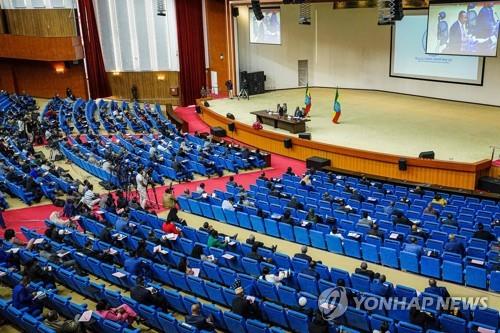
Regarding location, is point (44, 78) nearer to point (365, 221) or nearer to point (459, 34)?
point (459, 34)

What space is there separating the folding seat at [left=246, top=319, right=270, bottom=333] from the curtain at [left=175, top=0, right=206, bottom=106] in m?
26.5

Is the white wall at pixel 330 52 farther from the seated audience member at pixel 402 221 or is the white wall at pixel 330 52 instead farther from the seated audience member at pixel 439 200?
the seated audience member at pixel 402 221

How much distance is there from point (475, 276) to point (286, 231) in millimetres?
4313

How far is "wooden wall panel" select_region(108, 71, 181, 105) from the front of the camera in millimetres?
33375

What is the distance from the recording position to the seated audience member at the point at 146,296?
8.38 m

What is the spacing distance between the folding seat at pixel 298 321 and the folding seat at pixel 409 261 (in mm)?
3340

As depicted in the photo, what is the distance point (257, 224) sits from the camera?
12742 mm

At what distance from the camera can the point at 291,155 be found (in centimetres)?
2102

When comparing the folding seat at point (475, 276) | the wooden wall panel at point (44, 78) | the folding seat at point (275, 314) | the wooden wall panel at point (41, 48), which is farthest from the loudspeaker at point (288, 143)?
the wooden wall panel at point (44, 78)

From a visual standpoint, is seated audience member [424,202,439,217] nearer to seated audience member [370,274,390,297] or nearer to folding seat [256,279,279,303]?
seated audience member [370,274,390,297]

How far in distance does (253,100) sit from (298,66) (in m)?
5.28

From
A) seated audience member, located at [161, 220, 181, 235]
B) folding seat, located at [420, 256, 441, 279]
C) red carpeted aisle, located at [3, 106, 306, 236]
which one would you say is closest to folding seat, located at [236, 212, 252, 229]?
seated audience member, located at [161, 220, 181, 235]

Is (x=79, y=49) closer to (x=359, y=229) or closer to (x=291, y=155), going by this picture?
(x=291, y=155)

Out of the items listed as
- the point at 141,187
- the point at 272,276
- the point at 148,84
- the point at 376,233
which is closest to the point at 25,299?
the point at 272,276
